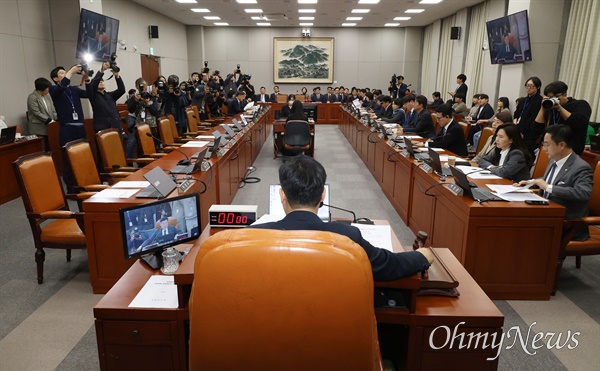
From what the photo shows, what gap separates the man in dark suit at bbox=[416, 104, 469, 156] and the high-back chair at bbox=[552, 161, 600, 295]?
1733mm

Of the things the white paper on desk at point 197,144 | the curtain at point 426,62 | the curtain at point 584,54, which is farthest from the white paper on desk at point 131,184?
the curtain at point 426,62

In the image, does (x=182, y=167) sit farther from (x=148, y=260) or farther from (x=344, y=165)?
(x=344, y=165)

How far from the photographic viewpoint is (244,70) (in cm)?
1590

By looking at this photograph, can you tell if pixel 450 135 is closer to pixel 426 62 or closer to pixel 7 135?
pixel 7 135

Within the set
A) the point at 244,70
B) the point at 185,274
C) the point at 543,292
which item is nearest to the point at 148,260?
the point at 185,274

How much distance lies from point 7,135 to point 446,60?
11.4m

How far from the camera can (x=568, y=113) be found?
4328 millimetres

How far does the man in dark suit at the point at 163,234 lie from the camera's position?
1855mm

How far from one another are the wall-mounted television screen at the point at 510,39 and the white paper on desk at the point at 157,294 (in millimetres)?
7181

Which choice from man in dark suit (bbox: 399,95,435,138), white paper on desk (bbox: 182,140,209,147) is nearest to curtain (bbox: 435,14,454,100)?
man in dark suit (bbox: 399,95,435,138)

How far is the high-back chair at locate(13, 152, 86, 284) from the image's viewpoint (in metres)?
2.75

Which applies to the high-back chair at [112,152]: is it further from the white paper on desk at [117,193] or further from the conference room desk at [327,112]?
the conference room desk at [327,112]

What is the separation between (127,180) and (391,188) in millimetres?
2880

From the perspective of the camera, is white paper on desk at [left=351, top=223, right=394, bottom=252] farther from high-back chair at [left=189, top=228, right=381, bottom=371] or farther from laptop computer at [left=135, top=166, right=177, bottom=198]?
laptop computer at [left=135, top=166, right=177, bottom=198]
